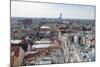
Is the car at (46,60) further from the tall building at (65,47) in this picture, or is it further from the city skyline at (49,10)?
the city skyline at (49,10)

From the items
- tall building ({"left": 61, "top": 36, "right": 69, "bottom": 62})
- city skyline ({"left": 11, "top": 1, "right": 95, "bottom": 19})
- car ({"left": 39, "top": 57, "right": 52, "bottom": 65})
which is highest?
city skyline ({"left": 11, "top": 1, "right": 95, "bottom": 19})

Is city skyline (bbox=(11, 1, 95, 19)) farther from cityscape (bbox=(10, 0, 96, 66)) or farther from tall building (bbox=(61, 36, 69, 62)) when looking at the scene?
tall building (bbox=(61, 36, 69, 62))

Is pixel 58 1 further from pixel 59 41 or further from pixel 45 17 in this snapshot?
pixel 59 41

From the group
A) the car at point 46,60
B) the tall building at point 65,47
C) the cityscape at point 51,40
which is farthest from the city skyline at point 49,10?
the car at point 46,60

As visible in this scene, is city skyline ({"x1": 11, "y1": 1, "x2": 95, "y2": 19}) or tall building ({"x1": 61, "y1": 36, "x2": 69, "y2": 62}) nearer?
city skyline ({"x1": 11, "y1": 1, "x2": 95, "y2": 19})

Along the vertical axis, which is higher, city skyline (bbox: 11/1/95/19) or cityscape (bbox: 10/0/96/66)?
city skyline (bbox: 11/1/95/19)

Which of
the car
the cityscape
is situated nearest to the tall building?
the cityscape

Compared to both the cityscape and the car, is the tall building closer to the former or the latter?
the cityscape
